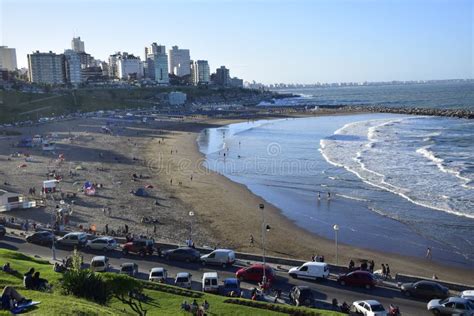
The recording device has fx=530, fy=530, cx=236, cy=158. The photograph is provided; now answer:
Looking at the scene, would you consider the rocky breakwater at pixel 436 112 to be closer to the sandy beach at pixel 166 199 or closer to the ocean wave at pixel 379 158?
the ocean wave at pixel 379 158

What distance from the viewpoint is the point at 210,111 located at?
125250 millimetres

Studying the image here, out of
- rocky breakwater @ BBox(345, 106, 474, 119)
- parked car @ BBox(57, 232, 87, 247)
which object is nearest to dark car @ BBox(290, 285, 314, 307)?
parked car @ BBox(57, 232, 87, 247)

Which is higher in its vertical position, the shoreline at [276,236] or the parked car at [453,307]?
the parked car at [453,307]

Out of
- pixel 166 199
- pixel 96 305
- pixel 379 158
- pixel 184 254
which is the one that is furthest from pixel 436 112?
pixel 96 305

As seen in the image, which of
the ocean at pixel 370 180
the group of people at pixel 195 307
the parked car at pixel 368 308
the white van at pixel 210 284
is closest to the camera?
the group of people at pixel 195 307

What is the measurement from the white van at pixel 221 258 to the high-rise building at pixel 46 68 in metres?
157

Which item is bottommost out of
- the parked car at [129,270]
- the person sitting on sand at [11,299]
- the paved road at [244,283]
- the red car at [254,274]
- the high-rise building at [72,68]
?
the paved road at [244,283]

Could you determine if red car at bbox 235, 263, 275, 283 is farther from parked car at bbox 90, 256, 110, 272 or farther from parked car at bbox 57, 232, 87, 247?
parked car at bbox 57, 232, 87, 247

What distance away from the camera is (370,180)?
41.3 metres

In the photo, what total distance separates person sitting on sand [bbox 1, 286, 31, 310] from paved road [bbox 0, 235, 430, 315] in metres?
7.87

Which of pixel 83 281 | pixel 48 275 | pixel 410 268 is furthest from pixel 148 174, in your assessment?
pixel 83 281

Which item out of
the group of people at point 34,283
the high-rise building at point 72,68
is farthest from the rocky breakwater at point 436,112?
the group of people at point 34,283

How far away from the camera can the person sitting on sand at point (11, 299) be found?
1094 centimetres

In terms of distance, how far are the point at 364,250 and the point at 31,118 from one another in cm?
8434
